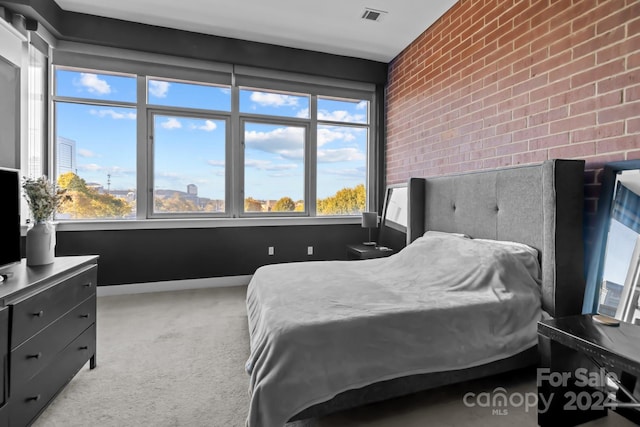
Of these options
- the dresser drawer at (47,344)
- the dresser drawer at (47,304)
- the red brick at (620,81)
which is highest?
the red brick at (620,81)

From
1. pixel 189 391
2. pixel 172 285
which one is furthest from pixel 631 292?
pixel 172 285

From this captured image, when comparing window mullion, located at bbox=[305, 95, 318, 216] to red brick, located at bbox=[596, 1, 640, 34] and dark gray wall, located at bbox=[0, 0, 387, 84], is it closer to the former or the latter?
dark gray wall, located at bbox=[0, 0, 387, 84]

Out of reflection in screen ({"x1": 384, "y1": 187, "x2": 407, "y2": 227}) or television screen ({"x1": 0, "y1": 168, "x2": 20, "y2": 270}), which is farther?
reflection in screen ({"x1": 384, "y1": 187, "x2": 407, "y2": 227})

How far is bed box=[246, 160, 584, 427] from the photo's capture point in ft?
4.46

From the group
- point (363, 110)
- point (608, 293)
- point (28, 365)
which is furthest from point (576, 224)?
point (363, 110)

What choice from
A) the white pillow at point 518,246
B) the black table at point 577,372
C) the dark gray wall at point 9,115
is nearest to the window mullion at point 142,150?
the dark gray wall at point 9,115

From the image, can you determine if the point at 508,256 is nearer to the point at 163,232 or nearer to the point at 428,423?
the point at 428,423

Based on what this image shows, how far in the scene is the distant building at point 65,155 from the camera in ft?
11.4

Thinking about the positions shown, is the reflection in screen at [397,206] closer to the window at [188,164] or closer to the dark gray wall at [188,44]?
the dark gray wall at [188,44]

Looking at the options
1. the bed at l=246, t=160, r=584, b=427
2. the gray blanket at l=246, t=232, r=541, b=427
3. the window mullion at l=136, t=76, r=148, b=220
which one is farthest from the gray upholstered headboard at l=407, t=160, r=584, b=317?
the window mullion at l=136, t=76, r=148, b=220

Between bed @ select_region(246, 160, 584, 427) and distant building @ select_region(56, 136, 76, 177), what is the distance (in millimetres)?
2721

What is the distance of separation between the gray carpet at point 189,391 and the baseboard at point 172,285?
95cm

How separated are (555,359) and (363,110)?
12.4 ft

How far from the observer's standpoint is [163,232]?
145 inches
